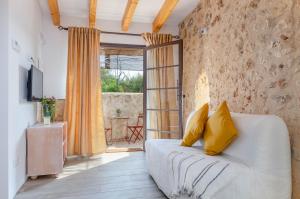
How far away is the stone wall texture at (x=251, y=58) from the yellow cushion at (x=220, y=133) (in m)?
0.40

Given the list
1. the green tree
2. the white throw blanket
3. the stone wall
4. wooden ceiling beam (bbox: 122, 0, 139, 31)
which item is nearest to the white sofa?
the white throw blanket

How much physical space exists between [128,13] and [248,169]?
126 inches

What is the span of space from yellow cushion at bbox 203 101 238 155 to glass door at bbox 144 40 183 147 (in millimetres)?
1972

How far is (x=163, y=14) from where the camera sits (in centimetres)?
403

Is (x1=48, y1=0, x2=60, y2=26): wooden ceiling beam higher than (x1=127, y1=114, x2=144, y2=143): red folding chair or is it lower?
higher

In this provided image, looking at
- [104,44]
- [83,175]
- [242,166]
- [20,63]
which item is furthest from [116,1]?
[242,166]

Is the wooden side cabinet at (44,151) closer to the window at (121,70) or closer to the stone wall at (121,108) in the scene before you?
the stone wall at (121,108)

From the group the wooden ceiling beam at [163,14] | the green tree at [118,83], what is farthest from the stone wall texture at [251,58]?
the green tree at [118,83]

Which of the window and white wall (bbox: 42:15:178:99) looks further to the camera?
the window

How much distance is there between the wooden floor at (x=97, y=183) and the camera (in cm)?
242

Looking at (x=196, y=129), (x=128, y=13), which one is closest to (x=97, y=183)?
(x=196, y=129)

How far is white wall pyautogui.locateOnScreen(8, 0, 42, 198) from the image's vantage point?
231 cm

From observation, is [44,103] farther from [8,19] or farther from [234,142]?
[234,142]

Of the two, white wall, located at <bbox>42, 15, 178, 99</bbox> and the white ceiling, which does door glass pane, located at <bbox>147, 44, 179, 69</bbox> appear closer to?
the white ceiling
